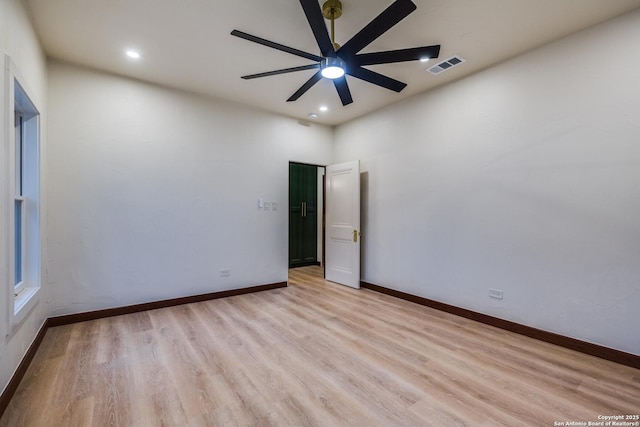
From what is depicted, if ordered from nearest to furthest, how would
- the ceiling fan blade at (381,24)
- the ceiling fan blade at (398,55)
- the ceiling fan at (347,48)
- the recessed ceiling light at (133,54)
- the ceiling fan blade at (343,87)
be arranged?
the ceiling fan blade at (381,24) → the ceiling fan at (347,48) → the ceiling fan blade at (398,55) → the ceiling fan blade at (343,87) → the recessed ceiling light at (133,54)

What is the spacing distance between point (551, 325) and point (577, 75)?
239 centimetres

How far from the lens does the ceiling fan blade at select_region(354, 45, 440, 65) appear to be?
221 centimetres

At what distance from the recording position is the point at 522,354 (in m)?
2.58

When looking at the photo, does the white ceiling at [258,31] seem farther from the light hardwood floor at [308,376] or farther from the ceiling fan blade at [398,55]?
the light hardwood floor at [308,376]

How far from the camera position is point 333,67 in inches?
89.4

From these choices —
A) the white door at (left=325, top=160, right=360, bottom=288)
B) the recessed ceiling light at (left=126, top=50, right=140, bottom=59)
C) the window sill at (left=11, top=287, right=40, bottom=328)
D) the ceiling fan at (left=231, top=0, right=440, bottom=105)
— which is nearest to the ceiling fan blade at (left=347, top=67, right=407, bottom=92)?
the ceiling fan at (left=231, top=0, right=440, bottom=105)

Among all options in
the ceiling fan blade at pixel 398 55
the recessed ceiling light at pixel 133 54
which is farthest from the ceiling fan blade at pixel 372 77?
the recessed ceiling light at pixel 133 54

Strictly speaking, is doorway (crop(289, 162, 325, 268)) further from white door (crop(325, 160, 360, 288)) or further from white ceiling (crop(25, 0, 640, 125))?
white ceiling (crop(25, 0, 640, 125))

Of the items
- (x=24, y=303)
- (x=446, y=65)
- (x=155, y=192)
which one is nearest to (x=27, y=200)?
(x=24, y=303)

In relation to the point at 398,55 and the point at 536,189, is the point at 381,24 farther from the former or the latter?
the point at 536,189

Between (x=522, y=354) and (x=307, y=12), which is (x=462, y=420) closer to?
(x=522, y=354)

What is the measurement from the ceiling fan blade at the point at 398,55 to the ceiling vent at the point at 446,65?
3.41ft

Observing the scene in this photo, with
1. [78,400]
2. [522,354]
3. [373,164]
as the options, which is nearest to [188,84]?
[373,164]

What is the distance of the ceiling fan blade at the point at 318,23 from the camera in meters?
1.77
